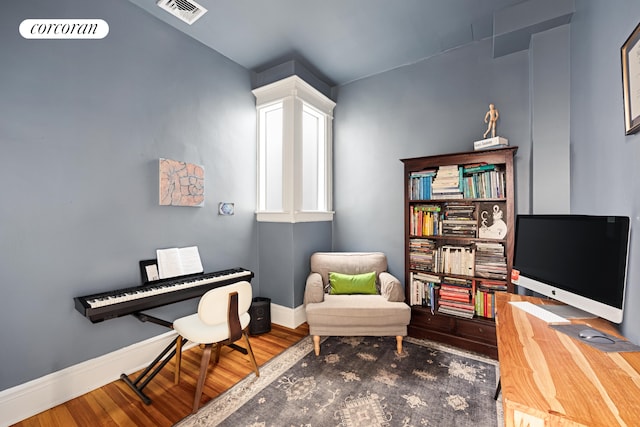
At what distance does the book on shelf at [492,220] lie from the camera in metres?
2.42

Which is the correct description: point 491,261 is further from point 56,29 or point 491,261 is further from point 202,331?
point 56,29

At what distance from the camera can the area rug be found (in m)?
1.65

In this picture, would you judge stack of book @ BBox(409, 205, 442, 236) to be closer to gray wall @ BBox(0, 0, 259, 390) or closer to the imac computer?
the imac computer

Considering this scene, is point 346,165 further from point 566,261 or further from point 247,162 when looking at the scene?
point 566,261

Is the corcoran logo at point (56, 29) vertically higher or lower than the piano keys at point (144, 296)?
higher

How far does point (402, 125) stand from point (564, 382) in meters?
2.78

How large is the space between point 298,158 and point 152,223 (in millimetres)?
1587

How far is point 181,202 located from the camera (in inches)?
97.1

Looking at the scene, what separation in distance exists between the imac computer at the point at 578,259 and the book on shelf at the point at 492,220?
0.71 metres

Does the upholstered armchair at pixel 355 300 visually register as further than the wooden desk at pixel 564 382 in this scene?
Yes

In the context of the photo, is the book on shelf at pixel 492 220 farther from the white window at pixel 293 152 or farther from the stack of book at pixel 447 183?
the white window at pixel 293 152

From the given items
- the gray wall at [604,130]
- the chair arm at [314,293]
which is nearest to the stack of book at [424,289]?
the chair arm at [314,293]

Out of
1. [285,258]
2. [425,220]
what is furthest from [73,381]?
[425,220]

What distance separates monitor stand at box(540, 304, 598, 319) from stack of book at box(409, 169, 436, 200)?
53.3 inches
